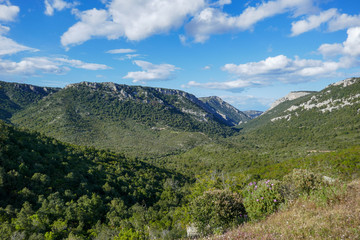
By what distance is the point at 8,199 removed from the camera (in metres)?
29.7

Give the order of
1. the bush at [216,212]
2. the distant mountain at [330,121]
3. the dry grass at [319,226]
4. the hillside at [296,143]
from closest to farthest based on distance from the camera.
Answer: the dry grass at [319,226]
the bush at [216,212]
the hillside at [296,143]
the distant mountain at [330,121]

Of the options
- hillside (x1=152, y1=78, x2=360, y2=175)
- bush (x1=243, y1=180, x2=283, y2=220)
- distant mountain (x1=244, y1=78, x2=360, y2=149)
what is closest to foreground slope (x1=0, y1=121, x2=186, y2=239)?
bush (x1=243, y1=180, x2=283, y2=220)

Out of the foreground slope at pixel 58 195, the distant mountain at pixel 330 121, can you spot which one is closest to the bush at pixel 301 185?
the foreground slope at pixel 58 195

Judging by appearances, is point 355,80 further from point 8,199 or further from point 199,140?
point 8,199

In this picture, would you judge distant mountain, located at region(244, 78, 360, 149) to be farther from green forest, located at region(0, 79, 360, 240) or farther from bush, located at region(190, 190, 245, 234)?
bush, located at region(190, 190, 245, 234)

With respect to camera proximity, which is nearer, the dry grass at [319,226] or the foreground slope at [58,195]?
the dry grass at [319,226]

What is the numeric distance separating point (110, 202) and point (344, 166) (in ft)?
167

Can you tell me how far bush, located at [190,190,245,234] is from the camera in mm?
10141

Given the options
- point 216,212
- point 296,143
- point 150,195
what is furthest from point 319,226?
point 296,143

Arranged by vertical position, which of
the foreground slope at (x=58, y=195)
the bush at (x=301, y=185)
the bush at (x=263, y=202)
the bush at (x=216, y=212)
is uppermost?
the bush at (x=301, y=185)

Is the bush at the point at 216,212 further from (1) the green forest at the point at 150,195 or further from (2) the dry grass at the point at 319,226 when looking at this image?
(2) the dry grass at the point at 319,226

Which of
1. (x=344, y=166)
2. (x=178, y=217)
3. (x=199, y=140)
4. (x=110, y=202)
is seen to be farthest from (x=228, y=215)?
(x=199, y=140)

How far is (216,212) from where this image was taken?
10.2 m

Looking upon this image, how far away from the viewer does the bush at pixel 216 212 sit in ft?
33.3
